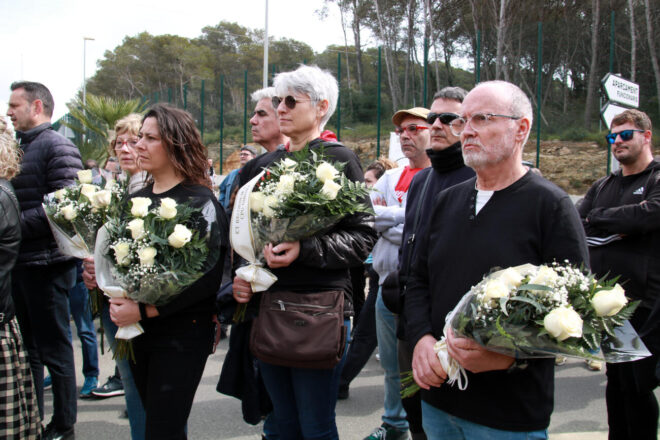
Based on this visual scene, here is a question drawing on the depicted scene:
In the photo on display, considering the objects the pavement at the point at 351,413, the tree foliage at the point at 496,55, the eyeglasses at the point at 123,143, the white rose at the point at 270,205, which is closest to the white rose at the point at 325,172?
the white rose at the point at 270,205

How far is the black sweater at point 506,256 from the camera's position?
6.08ft

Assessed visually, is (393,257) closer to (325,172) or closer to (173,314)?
(325,172)

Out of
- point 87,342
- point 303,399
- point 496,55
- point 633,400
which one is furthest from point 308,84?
point 496,55

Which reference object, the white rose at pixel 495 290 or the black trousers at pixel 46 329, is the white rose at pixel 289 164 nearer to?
the white rose at pixel 495 290

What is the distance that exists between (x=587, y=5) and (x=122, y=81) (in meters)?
46.3

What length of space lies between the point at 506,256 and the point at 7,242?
276 centimetres

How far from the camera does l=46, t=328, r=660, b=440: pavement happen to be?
12.8ft

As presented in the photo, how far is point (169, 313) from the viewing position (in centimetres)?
263

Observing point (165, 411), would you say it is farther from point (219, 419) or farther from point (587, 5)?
point (587, 5)

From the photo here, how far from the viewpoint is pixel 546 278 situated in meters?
1.64

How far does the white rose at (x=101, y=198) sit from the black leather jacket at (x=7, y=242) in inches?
18.5

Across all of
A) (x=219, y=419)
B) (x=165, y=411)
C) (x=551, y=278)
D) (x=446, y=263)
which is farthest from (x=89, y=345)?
(x=551, y=278)

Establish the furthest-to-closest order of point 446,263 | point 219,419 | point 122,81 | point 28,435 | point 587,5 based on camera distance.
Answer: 1. point 122,81
2. point 587,5
3. point 219,419
4. point 28,435
5. point 446,263

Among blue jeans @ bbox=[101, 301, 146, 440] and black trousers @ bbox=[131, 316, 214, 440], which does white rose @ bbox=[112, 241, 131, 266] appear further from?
blue jeans @ bbox=[101, 301, 146, 440]
